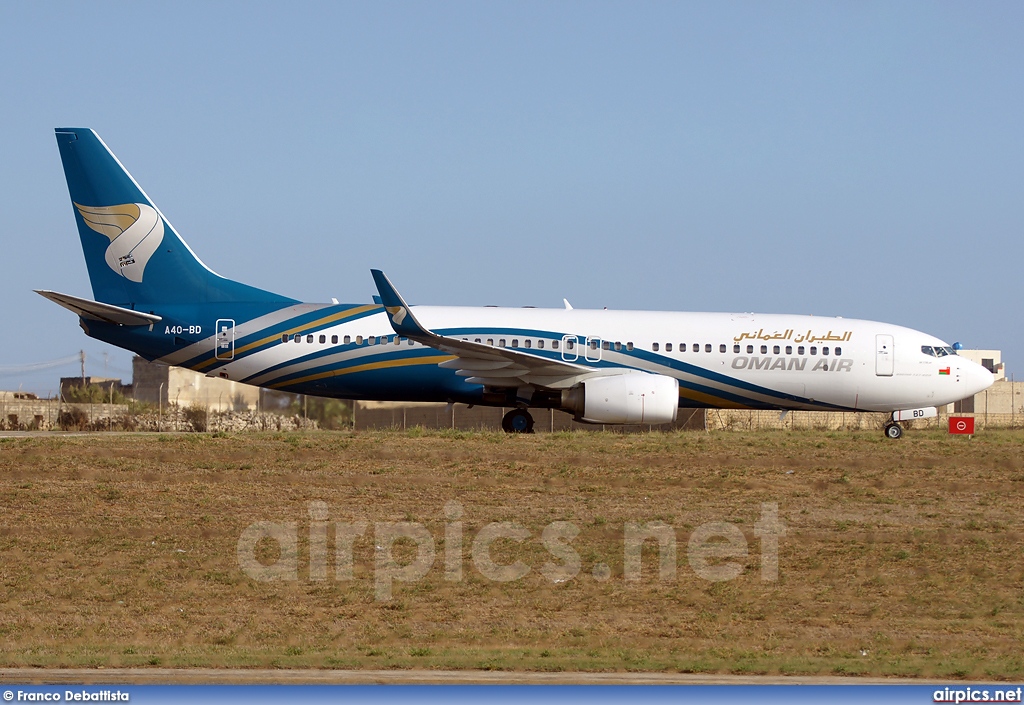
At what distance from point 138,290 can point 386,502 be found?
12565mm

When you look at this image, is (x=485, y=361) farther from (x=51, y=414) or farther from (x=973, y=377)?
(x=51, y=414)

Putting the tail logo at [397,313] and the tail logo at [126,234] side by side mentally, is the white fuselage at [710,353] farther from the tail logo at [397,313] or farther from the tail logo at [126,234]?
the tail logo at [126,234]

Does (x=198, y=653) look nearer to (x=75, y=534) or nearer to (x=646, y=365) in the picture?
(x=75, y=534)

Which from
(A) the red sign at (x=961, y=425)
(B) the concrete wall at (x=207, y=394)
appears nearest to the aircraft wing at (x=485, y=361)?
(A) the red sign at (x=961, y=425)

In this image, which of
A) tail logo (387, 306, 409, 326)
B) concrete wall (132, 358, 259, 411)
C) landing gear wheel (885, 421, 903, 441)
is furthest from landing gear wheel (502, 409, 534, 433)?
concrete wall (132, 358, 259, 411)

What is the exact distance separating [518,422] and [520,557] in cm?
1216

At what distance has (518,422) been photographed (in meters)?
28.3

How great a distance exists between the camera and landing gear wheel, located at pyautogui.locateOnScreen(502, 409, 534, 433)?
28297 millimetres

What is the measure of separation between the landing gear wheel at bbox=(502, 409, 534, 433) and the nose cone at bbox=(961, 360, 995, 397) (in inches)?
432

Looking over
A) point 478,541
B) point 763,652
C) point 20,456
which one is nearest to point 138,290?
point 20,456

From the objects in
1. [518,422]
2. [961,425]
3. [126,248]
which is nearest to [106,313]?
[126,248]

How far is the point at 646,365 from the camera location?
2830cm

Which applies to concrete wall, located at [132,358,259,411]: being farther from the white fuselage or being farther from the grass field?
the grass field

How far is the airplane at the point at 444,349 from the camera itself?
1102 inches
